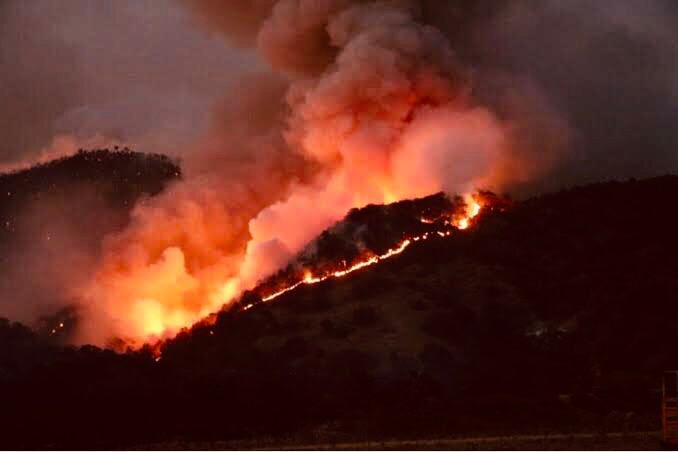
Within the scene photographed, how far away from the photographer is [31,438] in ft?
152

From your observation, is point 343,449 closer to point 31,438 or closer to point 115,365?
point 31,438

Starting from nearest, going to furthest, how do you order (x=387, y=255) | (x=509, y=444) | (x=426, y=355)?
1. (x=509, y=444)
2. (x=426, y=355)
3. (x=387, y=255)

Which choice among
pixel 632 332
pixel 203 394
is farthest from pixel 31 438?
pixel 632 332

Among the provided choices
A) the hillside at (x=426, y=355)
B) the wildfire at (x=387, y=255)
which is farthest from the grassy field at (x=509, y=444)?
the wildfire at (x=387, y=255)

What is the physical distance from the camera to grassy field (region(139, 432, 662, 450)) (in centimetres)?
3891

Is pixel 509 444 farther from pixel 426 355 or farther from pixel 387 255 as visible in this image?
pixel 387 255

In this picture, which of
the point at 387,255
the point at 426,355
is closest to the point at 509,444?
the point at 426,355

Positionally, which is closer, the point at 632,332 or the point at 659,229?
the point at 632,332

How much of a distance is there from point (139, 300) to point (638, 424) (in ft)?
172

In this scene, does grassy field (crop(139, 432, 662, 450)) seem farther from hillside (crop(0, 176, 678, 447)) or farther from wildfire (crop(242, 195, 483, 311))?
wildfire (crop(242, 195, 483, 311))

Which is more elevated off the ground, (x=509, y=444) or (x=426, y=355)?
(x=426, y=355)

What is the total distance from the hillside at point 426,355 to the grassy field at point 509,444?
2.04m

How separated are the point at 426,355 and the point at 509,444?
63.1 feet

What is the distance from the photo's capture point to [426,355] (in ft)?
193
